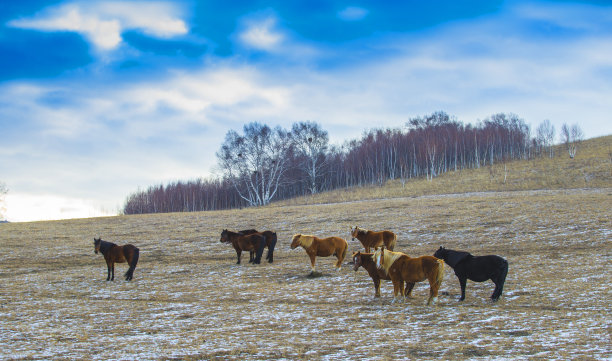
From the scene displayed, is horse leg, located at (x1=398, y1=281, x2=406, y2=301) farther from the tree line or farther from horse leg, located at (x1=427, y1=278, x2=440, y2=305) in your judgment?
A: the tree line

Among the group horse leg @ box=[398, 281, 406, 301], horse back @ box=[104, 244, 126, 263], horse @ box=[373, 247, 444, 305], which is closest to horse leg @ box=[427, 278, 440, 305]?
horse @ box=[373, 247, 444, 305]

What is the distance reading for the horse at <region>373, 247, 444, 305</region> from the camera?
11.8 meters

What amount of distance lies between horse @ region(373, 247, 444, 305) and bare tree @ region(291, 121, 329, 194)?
7961cm

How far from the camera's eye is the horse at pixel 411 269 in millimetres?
11836

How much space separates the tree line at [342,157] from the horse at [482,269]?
66.8 metres

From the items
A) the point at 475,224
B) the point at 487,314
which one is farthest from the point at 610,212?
the point at 487,314

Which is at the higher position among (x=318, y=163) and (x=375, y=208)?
(x=318, y=163)

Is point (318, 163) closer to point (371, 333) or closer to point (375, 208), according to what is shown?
point (375, 208)

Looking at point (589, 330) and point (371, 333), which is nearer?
point (589, 330)

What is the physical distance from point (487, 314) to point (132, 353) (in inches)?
319

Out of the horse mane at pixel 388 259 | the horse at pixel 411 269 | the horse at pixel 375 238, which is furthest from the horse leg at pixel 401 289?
the horse at pixel 375 238

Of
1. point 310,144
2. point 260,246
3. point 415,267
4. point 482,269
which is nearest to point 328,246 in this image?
point 260,246

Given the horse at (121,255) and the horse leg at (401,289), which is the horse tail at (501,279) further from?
the horse at (121,255)

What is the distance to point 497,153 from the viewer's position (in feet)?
333
